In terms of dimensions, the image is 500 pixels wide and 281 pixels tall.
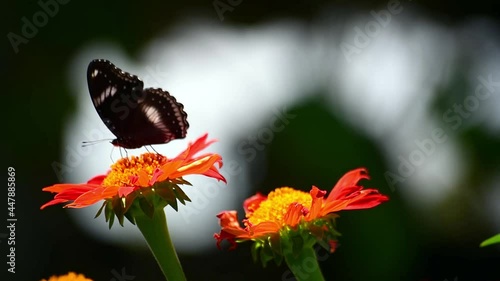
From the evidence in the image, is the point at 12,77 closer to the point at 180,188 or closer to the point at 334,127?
the point at 334,127

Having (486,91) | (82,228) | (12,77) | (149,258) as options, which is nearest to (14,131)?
(12,77)

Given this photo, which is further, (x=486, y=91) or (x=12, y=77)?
(x=486, y=91)

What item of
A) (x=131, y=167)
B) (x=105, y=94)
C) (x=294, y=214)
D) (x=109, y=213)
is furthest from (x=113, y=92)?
(x=294, y=214)

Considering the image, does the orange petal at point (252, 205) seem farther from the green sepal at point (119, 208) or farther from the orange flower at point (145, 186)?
the green sepal at point (119, 208)

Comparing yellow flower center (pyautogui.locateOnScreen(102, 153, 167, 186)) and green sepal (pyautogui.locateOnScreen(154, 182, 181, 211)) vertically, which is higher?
yellow flower center (pyautogui.locateOnScreen(102, 153, 167, 186))

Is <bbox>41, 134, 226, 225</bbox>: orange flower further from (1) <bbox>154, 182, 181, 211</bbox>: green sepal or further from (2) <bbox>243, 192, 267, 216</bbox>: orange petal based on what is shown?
(2) <bbox>243, 192, 267, 216</bbox>: orange petal

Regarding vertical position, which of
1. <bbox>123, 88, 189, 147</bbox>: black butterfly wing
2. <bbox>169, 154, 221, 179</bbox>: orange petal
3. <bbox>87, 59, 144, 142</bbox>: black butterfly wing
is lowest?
<bbox>169, 154, 221, 179</bbox>: orange petal

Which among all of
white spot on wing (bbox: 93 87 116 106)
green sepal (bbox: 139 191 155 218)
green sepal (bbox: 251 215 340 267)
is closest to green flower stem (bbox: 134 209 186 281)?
green sepal (bbox: 139 191 155 218)

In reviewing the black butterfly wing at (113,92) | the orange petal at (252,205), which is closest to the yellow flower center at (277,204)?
the orange petal at (252,205)
